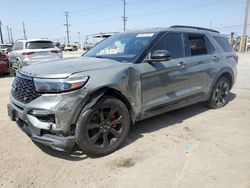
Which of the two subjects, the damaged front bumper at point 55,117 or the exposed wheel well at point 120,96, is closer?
the damaged front bumper at point 55,117

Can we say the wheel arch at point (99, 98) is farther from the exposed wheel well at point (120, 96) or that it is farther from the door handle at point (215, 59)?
the door handle at point (215, 59)

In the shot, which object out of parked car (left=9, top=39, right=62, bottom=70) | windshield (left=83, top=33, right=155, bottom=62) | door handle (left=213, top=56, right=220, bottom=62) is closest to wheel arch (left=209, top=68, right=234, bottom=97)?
door handle (left=213, top=56, right=220, bottom=62)

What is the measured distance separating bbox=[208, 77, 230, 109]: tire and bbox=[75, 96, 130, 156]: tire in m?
2.73

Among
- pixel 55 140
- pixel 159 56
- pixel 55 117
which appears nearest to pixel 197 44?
pixel 159 56

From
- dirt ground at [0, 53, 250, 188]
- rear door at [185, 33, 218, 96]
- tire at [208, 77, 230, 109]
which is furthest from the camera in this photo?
tire at [208, 77, 230, 109]

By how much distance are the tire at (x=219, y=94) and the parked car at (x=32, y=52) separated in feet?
28.0

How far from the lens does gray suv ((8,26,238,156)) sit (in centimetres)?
310

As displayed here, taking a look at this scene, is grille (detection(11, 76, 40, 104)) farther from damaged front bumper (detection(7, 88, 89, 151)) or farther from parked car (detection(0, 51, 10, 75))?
parked car (detection(0, 51, 10, 75))

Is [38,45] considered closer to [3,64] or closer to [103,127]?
[3,64]

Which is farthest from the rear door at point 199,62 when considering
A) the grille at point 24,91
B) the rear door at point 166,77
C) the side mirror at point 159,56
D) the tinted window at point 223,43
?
the grille at point 24,91

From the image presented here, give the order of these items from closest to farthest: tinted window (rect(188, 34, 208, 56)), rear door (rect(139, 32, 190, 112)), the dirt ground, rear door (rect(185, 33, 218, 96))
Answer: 1. the dirt ground
2. rear door (rect(139, 32, 190, 112))
3. rear door (rect(185, 33, 218, 96))
4. tinted window (rect(188, 34, 208, 56))

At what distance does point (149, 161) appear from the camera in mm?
3363

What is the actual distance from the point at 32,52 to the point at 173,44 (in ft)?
28.5

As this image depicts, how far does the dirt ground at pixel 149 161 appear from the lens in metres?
2.92
